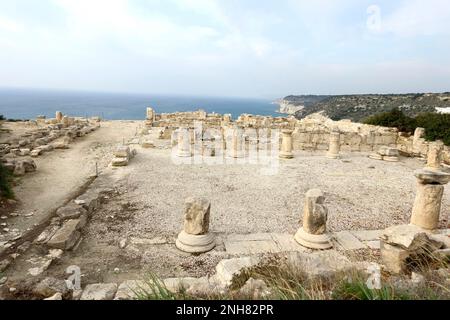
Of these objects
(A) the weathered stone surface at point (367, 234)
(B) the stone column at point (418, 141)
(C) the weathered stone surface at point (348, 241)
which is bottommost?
(C) the weathered stone surface at point (348, 241)

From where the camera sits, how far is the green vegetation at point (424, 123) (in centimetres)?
1573

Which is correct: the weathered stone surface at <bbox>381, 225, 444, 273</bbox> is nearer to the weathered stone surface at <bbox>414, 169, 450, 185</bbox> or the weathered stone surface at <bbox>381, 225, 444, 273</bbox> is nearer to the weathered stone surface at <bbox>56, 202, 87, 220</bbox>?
the weathered stone surface at <bbox>414, 169, 450, 185</bbox>

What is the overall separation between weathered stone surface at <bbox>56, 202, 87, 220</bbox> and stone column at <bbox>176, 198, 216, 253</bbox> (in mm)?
2468

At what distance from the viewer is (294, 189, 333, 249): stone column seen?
6.02 meters

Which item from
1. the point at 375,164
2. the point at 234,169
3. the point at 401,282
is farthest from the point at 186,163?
the point at 401,282

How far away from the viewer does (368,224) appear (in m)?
7.27

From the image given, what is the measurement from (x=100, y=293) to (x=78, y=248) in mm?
2124

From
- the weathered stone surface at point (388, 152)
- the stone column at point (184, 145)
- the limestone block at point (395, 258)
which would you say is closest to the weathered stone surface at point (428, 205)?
the limestone block at point (395, 258)

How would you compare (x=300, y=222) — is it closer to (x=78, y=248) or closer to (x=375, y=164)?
(x=78, y=248)

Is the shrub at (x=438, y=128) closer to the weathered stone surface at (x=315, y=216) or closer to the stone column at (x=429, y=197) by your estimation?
the stone column at (x=429, y=197)

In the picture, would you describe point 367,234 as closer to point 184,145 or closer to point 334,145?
point 334,145

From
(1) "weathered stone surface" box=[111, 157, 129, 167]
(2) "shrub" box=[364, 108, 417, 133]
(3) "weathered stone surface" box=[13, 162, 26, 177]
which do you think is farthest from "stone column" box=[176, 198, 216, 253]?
(2) "shrub" box=[364, 108, 417, 133]

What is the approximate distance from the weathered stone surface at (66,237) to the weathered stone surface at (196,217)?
7.21ft

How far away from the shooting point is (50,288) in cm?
404
